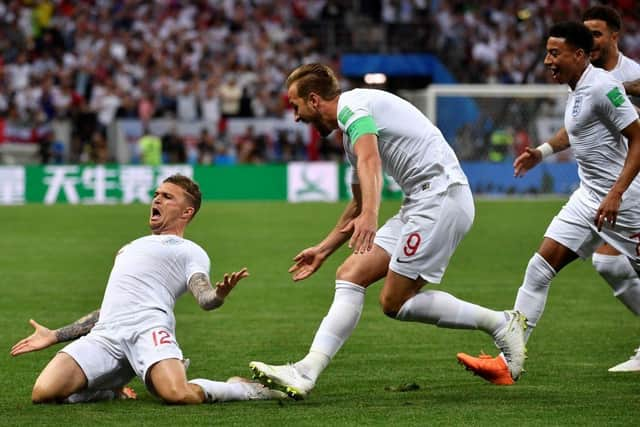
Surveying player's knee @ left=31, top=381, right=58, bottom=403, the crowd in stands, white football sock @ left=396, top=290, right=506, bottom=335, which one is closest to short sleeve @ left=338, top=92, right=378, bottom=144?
white football sock @ left=396, top=290, right=506, bottom=335

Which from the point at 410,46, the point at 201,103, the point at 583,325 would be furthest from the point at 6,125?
the point at 583,325

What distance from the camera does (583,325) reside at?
11.0 metres

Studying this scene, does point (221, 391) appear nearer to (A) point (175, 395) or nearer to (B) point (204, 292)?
(A) point (175, 395)

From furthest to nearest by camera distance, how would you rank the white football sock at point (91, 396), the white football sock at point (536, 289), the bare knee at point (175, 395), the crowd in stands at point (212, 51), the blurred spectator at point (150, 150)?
the crowd in stands at point (212, 51), the blurred spectator at point (150, 150), the white football sock at point (536, 289), the white football sock at point (91, 396), the bare knee at point (175, 395)

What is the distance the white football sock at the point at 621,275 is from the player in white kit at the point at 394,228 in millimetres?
1456

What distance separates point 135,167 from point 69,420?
73.7 ft

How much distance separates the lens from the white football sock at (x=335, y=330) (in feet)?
23.6

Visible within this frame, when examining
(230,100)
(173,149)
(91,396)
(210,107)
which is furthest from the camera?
(230,100)

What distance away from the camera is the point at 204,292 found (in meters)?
7.06

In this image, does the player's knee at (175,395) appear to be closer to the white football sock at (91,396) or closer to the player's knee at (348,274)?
the white football sock at (91,396)

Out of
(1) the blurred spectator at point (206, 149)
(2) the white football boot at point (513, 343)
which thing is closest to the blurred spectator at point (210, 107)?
(1) the blurred spectator at point (206, 149)

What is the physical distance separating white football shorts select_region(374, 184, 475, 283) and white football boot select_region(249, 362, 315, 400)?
825 millimetres

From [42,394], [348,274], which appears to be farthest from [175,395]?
[348,274]

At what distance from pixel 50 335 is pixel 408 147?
2.31 metres
